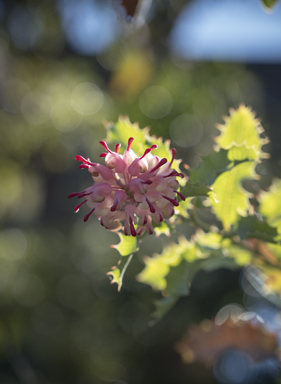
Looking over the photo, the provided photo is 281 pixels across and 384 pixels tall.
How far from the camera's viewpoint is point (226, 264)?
617 millimetres

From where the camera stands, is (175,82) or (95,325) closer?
(95,325)

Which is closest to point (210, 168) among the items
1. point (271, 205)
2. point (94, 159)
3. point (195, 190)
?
point (195, 190)

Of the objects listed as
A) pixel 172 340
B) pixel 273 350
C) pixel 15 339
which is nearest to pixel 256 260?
pixel 273 350

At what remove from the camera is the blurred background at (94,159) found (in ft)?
5.13

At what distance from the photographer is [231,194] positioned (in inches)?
19.9

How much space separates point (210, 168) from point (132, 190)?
13 cm

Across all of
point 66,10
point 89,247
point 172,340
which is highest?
point 66,10

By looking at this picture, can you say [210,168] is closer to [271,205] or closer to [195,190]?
[195,190]

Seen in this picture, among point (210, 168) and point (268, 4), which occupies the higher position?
point (268, 4)

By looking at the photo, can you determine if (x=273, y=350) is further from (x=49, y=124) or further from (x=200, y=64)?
(x=200, y=64)

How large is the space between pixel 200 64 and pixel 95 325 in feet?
4.59

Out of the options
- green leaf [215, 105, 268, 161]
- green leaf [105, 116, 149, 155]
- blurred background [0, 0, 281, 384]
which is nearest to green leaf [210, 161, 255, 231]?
green leaf [215, 105, 268, 161]

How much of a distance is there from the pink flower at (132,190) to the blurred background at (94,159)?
3.91 feet

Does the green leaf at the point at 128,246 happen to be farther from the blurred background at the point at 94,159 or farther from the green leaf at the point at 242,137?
the blurred background at the point at 94,159
